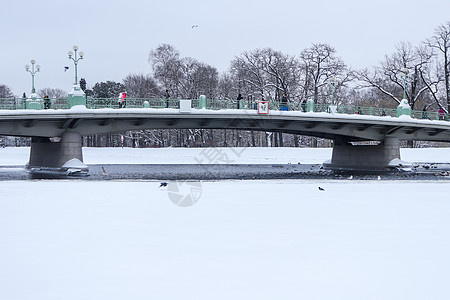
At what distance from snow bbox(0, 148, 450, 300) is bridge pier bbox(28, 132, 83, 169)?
1950 cm

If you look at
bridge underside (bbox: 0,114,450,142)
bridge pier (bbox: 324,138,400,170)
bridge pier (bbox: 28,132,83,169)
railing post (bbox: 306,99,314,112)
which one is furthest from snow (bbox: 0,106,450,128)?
bridge pier (bbox: 324,138,400,170)

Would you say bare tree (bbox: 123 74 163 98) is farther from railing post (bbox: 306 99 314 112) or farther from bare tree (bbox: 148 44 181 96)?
railing post (bbox: 306 99 314 112)

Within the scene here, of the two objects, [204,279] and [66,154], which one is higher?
[66,154]

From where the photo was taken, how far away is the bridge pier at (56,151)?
3322 cm

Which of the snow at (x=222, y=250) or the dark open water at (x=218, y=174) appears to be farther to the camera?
the dark open water at (x=218, y=174)

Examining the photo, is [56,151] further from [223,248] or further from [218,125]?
[223,248]

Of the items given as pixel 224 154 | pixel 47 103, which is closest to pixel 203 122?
pixel 47 103

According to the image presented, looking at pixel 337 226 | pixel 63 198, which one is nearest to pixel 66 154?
pixel 63 198

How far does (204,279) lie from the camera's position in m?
6.34

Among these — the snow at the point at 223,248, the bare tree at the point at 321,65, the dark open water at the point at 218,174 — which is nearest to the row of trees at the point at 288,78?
the bare tree at the point at 321,65

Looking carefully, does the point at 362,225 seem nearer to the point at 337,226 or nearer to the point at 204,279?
the point at 337,226

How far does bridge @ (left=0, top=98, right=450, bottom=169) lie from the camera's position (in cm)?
3175

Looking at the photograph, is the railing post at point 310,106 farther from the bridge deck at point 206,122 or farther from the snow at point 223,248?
the snow at point 223,248

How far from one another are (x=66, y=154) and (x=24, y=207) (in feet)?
71.6
